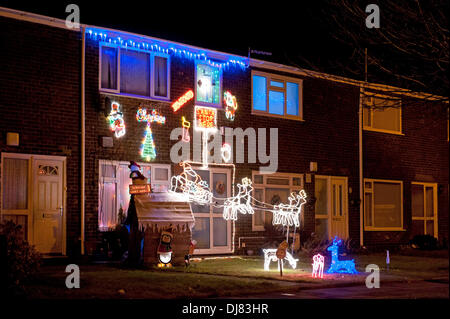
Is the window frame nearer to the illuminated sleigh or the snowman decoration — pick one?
the illuminated sleigh

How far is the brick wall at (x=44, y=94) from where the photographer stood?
16.6 m

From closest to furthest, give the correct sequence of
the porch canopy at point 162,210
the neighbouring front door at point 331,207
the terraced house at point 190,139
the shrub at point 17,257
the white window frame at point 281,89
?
1. the shrub at point 17,257
2. the porch canopy at point 162,210
3. the terraced house at point 190,139
4. the white window frame at point 281,89
5. the neighbouring front door at point 331,207

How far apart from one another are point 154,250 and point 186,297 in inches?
175

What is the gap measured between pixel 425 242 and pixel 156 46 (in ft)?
40.2

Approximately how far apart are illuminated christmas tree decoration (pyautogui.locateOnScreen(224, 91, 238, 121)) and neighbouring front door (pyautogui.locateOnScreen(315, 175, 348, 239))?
166 inches

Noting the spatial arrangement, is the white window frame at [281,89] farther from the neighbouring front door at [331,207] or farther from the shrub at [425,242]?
the shrub at [425,242]

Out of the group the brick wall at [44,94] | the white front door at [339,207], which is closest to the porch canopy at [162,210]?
the brick wall at [44,94]

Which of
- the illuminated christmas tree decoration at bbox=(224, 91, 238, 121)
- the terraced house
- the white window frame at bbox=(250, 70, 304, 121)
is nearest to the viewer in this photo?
the terraced house

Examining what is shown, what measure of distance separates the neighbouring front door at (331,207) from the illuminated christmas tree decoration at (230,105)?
421cm

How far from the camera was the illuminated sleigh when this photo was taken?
19.3m

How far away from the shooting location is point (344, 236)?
2378 cm

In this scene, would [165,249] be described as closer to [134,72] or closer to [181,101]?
[181,101]

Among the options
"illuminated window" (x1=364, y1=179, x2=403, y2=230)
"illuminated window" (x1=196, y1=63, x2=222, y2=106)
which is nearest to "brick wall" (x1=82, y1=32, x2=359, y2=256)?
"illuminated window" (x1=196, y1=63, x2=222, y2=106)

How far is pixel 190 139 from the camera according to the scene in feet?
64.8
